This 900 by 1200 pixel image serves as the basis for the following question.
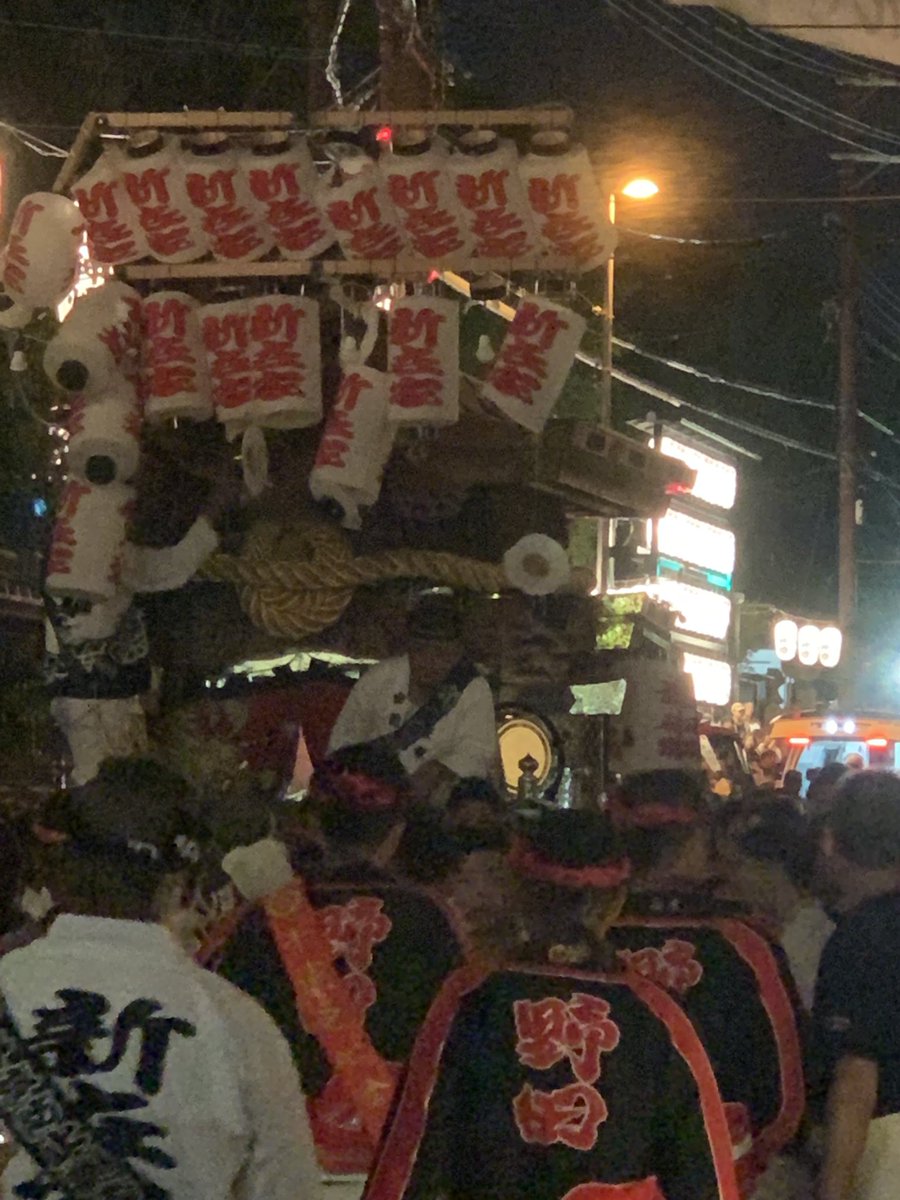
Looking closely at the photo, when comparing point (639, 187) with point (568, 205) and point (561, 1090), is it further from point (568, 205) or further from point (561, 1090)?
point (561, 1090)

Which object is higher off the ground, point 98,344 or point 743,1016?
point 98,344

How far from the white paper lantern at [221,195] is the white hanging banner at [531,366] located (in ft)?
4.12

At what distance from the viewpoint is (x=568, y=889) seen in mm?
2865

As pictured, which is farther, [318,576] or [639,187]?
[639,187]

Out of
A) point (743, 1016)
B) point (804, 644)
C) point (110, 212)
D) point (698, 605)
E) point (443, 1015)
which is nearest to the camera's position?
point (443, 1015)

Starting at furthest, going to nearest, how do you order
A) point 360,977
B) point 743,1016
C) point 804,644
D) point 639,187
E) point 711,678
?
point 711,678, point 804,644, point 639,187, point 360,977, point 743,1016

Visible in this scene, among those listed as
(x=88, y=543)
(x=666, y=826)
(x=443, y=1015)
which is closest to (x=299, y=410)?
(x=88, y=543)

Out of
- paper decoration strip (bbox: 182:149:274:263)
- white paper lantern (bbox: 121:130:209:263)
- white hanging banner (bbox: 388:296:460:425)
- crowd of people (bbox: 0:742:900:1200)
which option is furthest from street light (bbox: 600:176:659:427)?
crowd of people (bbox: 0:742:900:1200)

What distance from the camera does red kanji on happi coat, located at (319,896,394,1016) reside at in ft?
12.3

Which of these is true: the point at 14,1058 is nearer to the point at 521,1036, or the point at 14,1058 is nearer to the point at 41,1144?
the point at 41,1144

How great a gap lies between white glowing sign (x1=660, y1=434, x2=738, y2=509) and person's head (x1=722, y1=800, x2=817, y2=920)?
22077mm

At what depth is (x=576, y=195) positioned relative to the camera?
21.0 feet

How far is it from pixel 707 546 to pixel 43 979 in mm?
25864

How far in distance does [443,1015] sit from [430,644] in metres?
4.08
